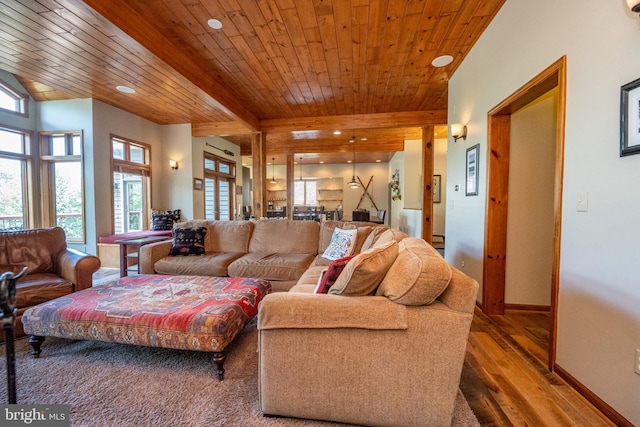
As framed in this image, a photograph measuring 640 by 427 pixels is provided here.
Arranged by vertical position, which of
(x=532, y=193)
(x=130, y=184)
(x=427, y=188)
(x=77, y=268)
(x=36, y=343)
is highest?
(x=130, y=184)

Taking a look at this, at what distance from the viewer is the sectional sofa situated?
47.6 inches

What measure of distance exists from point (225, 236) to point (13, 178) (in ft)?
12.9

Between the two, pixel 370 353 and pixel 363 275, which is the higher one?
pixel 363 275

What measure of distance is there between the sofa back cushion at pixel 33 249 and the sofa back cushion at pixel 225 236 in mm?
1161

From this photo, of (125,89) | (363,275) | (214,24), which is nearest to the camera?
(363,275)

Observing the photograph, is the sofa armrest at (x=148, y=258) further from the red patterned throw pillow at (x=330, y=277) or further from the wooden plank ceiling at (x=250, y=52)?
the red patterned throw pillow at (x=330, y=277)

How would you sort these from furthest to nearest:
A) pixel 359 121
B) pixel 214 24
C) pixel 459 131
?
pixel 359 121 → pixel 459 131 → pixel 214 24

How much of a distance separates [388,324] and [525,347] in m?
1.65

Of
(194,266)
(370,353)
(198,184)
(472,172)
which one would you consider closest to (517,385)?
(370,353)

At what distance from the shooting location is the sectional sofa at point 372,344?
1210 mm

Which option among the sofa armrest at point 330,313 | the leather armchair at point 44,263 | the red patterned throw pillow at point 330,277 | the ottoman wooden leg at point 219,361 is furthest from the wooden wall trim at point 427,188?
the leather armchair at point 44,263

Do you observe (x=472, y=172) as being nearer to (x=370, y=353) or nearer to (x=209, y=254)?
(x=370, y=353)

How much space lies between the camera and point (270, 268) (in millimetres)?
2914

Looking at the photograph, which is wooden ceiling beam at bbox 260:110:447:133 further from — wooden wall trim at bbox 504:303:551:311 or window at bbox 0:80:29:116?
window at bbox 0:80:29:116
